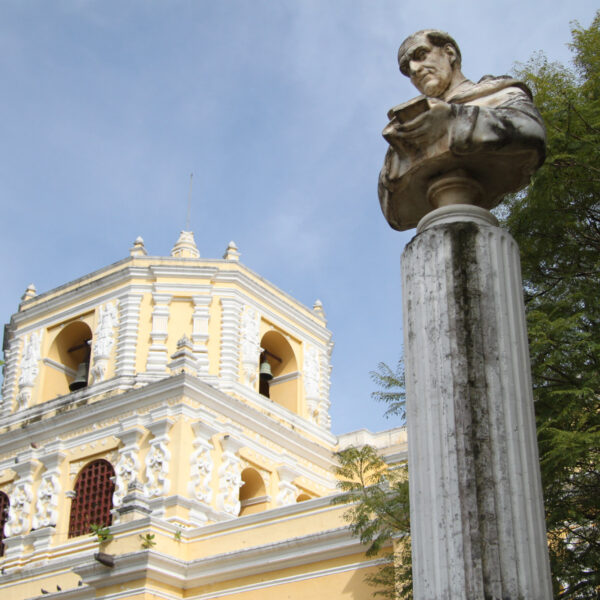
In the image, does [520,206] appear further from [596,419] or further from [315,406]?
[315,406]

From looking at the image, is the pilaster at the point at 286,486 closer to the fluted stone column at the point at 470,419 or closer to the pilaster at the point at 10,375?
the pilaster at the point at 10,375

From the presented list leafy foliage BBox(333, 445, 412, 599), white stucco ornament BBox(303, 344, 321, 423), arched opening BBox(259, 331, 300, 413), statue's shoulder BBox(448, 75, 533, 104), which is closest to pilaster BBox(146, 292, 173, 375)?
arched opening BBox(259, 331, 300, 413)

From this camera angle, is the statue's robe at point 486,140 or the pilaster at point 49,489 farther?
the pilaster at point 49,489

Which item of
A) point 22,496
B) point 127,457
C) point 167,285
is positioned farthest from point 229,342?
point 22,496

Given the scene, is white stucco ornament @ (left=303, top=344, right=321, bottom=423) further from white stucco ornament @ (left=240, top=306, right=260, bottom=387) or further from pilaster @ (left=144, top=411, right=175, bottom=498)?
pilaster @ (left=144, top=411, right=175, bottom=498)

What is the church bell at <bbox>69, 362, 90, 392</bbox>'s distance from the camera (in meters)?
20.7

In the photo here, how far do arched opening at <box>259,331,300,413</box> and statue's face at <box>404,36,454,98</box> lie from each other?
56.1 feet

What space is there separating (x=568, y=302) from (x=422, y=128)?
4.37 meters

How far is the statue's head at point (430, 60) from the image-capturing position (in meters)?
3.62

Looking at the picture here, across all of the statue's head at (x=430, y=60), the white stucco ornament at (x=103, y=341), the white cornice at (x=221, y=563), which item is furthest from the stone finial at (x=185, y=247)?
the statue's head at (x=430, y=60)

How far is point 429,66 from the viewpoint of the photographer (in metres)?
3.62

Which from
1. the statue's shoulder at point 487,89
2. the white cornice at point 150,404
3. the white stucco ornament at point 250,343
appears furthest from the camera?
the white stucco ornament at point 250,343

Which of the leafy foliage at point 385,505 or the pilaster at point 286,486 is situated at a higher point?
the pilaster at point 286,486

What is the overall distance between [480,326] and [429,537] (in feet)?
2.25
